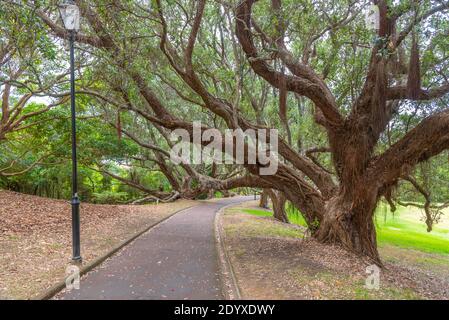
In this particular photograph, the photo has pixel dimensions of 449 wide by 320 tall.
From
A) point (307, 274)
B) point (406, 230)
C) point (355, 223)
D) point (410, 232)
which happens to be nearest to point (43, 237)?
point (307, 274)

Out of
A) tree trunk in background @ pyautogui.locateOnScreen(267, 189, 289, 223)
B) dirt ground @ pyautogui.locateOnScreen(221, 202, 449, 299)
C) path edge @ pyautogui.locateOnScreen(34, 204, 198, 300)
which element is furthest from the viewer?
tree trunk in background @ pyautogui.locateOnScreen(267, 189, 289, 223)

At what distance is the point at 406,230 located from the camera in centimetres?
2325

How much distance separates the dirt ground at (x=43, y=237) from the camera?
5219mm

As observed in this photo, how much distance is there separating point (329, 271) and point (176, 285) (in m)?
3.07

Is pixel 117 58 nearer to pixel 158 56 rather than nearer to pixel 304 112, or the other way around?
pixel 158 56

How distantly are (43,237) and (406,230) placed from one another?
24.8m

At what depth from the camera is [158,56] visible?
10.8 metres

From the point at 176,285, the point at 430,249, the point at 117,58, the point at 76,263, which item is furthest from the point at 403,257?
the point at 117,58

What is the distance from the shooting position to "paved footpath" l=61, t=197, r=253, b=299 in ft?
16.6

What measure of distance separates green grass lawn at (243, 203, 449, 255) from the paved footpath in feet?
16.4

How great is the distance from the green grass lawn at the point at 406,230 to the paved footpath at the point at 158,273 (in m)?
4.99
